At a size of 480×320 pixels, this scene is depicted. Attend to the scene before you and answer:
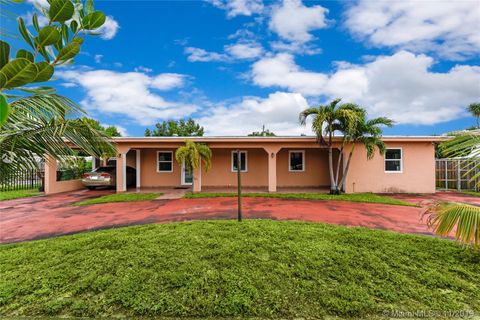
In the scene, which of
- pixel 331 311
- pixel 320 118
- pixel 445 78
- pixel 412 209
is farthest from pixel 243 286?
pixel 445 78

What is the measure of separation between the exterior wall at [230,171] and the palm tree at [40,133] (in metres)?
10.3

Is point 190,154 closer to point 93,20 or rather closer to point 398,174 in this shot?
point 93,20

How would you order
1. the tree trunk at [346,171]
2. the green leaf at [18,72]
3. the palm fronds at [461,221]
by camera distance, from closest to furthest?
the green leaf at [18,72] < the palm fronds at [461,221] < the tree trunk at [346,171]

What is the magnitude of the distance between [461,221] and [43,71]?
4918 mm

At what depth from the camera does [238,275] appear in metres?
3.07

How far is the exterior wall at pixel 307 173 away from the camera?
12742 millimetres

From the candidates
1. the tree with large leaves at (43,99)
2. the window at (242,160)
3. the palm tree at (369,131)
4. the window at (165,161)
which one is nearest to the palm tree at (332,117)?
the palm tree at (369,131)

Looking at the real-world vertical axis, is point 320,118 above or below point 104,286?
above

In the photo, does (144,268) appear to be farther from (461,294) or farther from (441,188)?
(441,188)

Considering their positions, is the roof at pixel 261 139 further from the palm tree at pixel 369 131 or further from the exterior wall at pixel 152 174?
the exterior wall at pixel 152 174

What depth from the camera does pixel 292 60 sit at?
11.8 meters

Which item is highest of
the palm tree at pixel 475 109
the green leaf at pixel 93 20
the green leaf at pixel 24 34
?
the palm tree at pixel 475 109

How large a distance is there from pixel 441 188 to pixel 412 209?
793 cm

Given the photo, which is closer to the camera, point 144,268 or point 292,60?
point 144,268
